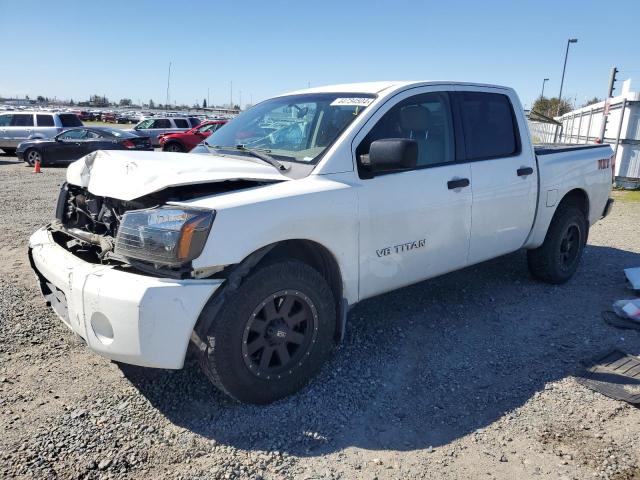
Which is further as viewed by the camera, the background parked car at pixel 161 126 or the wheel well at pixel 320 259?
the background parked car at pixel 161 126

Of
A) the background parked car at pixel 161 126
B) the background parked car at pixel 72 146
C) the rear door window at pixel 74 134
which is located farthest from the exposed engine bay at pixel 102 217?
the background parked car at pixel 161 126

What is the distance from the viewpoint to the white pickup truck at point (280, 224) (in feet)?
8.79

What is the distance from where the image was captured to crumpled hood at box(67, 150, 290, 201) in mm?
2846

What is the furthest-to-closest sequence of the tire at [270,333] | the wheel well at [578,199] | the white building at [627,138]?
the white building at [627,138] < the wheel well at [578,199] < the tire at [270,333]

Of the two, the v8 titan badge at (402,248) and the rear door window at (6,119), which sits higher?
the rear door window at (6,119)

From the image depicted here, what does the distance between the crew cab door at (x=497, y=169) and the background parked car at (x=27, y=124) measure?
19206mm

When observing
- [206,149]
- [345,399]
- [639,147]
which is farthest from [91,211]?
[639,147]

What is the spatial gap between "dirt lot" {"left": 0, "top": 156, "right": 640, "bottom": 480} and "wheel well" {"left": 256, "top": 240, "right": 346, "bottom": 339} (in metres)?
0.49

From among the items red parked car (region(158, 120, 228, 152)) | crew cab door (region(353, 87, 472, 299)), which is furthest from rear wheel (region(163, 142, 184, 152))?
crew cab door (region(353, 87, 472, 299))

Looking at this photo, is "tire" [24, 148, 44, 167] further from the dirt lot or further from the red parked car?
the dirt lot

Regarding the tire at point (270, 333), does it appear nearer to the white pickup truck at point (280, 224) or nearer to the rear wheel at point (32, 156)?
the white pickup truck at point (280, 224)

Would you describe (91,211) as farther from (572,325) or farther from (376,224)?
(572,325)

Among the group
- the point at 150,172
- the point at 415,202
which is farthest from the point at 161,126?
the point at 150,172

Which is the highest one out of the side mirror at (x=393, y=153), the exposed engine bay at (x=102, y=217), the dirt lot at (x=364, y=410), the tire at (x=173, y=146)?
the side mirror at (x=393, y=153)
